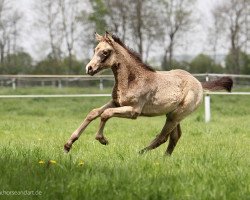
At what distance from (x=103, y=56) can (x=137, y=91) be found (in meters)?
0.64

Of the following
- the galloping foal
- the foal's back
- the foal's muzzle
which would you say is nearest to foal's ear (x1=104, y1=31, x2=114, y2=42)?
the galloping foal

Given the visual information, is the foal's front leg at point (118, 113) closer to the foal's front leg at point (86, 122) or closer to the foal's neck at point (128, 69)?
the foal's front leg at point (86, 122)

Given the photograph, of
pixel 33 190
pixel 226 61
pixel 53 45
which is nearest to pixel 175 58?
pixel 226 61

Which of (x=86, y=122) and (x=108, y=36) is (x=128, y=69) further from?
(x=86, y=122)

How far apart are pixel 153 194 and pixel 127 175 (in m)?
0.62

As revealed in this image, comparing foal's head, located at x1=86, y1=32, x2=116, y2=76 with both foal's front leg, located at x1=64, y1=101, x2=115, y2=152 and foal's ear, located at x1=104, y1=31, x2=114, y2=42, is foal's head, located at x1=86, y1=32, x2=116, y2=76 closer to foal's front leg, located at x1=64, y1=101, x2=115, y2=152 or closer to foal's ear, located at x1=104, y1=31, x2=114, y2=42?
foal's ear, located at x1=104, y1=31, x2=114, y2=42

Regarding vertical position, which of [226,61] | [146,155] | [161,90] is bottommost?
[226,61]

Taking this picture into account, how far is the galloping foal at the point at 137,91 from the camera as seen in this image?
6.66 meters

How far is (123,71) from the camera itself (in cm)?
694

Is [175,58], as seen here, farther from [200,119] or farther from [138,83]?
[138,83]

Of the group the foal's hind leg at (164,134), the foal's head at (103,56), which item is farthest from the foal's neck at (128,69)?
the foal's hind leg at (164,134)

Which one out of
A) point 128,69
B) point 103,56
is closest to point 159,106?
point 128,69

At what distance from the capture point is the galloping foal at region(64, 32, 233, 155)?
6.66m

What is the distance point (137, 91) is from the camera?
684 cm
